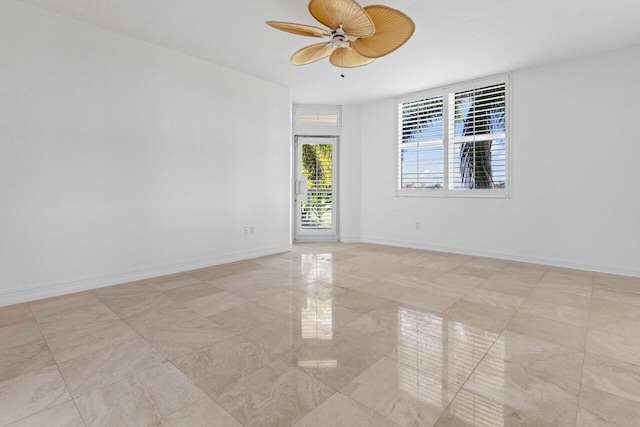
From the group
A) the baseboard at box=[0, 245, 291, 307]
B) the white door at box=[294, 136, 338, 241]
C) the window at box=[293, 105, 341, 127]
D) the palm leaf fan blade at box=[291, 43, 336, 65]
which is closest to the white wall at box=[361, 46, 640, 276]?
the white door at box=[294, 136, 338, 241]

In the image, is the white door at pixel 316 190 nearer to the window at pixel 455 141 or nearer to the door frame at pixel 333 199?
the door frame at pixel 333 199

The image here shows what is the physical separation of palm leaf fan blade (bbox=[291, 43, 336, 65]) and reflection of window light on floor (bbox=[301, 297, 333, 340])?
2.44m

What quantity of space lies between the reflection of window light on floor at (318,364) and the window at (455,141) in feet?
13.8

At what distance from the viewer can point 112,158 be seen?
355 cm

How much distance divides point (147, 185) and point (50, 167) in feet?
3.04

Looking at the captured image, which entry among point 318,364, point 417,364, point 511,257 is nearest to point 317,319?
point 318,364

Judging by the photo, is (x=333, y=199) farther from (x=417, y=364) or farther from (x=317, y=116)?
(x=417, y=364)

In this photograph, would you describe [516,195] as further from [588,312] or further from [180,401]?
[180,401]

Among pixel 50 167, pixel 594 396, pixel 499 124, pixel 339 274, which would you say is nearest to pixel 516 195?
pixel 499 124

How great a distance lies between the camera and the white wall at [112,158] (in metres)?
2.99

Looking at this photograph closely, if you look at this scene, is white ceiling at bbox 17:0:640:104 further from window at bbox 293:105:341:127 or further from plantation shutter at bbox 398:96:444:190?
window at bbox 293:105:341:127

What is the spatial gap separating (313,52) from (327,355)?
275cm

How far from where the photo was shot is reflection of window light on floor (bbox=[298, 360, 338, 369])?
1.89 meters

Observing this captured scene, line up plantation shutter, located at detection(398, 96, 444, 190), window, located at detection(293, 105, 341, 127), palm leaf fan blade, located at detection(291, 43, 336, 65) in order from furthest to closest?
window, located at detection(293, 105, 341, 127), plantation shutter, located at detection(398, 96, 444, 190), palm leaf fan blade, located at detection(291, 43, 336, 65)
